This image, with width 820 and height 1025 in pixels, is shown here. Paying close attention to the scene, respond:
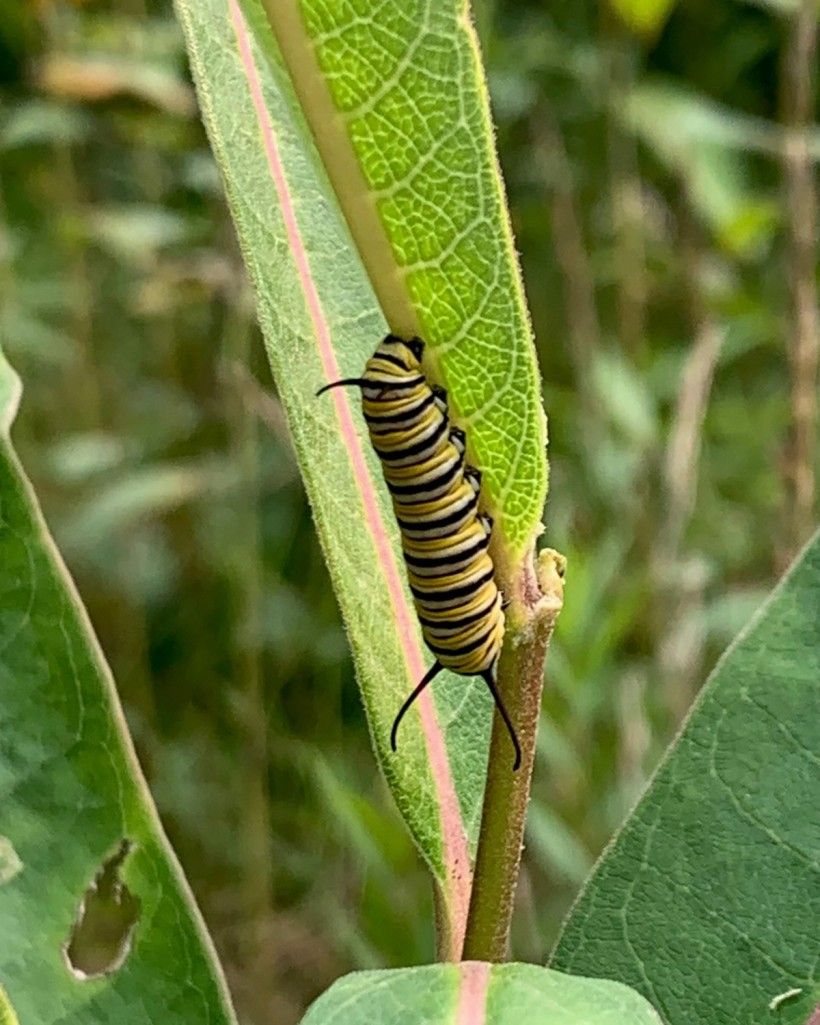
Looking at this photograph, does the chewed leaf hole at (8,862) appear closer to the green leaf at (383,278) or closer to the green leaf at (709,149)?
the green leaf at (383,278)

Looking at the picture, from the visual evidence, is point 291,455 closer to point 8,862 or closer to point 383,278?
point 8,862

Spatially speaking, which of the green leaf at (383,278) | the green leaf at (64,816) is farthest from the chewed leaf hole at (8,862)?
the green leaf at (383,278)

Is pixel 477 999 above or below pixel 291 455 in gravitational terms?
above

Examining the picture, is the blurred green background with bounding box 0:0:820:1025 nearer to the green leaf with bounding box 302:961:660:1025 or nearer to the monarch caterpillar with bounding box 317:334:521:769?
the monarch caterpillar with bounding box 317:334:521:769

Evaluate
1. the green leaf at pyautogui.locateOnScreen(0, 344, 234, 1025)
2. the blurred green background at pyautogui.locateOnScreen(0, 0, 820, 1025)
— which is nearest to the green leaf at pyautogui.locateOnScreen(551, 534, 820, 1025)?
the green leaf at pyautogui.locateOnScreen(0, 344, 234, 1025)

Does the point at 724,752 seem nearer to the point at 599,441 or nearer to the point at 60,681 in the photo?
the point at 60,681

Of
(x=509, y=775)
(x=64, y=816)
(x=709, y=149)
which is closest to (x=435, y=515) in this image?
(x=509, y=775)
